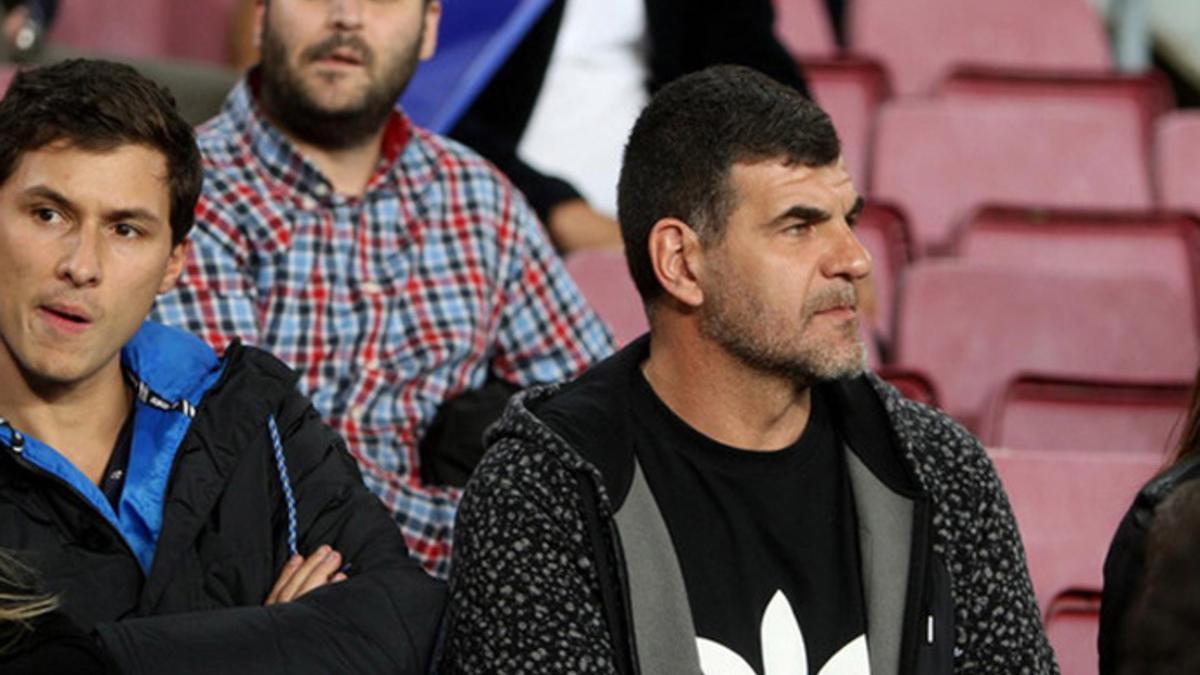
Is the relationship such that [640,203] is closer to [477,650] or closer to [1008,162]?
[477,650]

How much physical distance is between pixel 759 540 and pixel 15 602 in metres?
0.77

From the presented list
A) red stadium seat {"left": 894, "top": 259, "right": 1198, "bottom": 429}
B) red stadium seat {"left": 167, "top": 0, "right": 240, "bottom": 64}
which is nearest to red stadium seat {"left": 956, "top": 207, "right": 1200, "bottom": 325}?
red stadium seat {"left": 894, "top": 259, "right": 1198, "bottom": 429}

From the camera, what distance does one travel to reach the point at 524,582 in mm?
2285

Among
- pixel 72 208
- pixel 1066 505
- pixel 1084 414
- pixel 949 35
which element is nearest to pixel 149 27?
pixel 949 35

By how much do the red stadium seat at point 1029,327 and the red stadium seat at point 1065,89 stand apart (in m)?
1.06

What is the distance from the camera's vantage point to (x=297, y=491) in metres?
2.45

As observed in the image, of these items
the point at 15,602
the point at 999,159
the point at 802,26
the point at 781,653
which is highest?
the point at 802,26

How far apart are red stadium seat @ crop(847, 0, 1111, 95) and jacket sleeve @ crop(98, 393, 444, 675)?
10.4 feet

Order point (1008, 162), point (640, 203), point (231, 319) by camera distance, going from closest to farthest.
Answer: point (640, 203), point (231, 319), point (1008, 162)

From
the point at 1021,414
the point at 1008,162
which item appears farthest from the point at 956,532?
the point at 1008,162

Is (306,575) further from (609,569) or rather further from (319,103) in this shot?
(319,103)

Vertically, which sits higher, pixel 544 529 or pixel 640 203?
pixel 640 203

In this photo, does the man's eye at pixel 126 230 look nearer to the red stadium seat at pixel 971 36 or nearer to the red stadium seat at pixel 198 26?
the red stadium seat at pixel 198 26

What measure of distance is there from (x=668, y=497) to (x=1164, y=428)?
1494 millimetres
